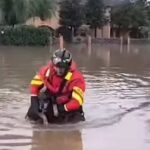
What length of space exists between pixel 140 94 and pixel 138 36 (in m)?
59.6

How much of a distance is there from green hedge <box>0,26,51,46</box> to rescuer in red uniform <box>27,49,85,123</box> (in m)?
35.9

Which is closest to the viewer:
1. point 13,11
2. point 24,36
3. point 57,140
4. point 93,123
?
point 57,140

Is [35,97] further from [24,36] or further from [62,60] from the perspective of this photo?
[24,36]

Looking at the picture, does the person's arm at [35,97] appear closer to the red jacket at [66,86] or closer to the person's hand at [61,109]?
the red jacket at [66,86]

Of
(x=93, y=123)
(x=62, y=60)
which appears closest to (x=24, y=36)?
(x=93, y=123)

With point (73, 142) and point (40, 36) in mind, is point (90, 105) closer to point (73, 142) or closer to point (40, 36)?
point (73, 142)

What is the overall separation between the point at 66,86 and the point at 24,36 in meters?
36.8

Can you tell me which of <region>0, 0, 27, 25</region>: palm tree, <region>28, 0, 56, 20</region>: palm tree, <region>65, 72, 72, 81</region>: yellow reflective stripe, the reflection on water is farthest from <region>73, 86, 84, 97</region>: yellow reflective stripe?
<region>28, 0, 56, 20</region>: palm tree

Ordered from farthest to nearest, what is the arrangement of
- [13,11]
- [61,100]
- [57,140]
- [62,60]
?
1. [13,11]
2. [61,100]
3. [62,60]
4. [57,140]

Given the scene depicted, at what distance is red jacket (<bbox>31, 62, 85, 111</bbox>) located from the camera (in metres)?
8.34

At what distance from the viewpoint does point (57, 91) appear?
8.50m

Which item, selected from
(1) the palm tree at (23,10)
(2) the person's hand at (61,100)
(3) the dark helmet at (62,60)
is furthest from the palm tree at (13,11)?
(3) the dark helmet at (62,60)

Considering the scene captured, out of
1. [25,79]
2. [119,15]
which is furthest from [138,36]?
[25,79]

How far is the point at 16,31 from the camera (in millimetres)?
44531
